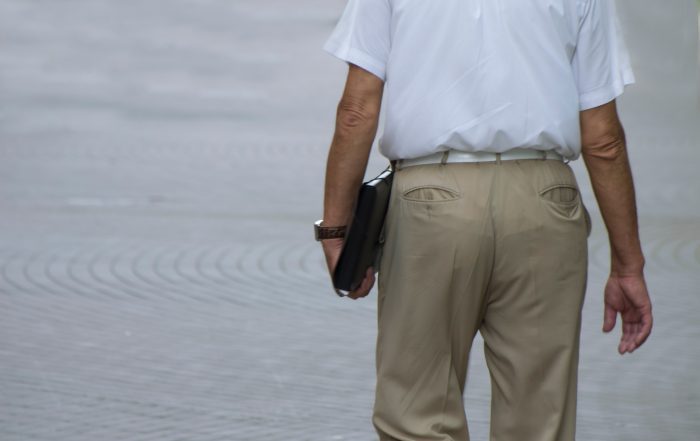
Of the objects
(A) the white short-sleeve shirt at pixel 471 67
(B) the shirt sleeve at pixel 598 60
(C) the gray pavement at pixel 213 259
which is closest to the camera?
(A) the white short-sleeve shirt at pixel 471 67

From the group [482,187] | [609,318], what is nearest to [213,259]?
[609,318]

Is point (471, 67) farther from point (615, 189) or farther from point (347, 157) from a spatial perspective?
point (615, 189)

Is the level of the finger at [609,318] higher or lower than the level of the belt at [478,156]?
lower

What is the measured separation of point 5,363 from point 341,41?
11.9 feet

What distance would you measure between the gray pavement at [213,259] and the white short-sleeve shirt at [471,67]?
2297 mm

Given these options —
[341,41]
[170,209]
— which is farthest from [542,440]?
[170,209]

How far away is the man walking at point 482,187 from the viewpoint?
309 centimetres

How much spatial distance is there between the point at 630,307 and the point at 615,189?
1.23ft

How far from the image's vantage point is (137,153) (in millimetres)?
14836

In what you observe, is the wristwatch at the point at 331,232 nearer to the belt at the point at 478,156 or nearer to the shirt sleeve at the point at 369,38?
the belt at the point at 478,156

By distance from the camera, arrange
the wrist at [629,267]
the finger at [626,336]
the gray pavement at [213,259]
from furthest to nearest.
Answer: the gray pavement at [213,259], the finger at [626,336], the wrist at [629,267]

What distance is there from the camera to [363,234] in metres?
3.18

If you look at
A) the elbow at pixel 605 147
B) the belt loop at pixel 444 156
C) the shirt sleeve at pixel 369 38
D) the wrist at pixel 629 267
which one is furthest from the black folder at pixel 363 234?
the wrist at pixel 629 267

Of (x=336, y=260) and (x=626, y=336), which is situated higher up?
(x=336, y=260)
